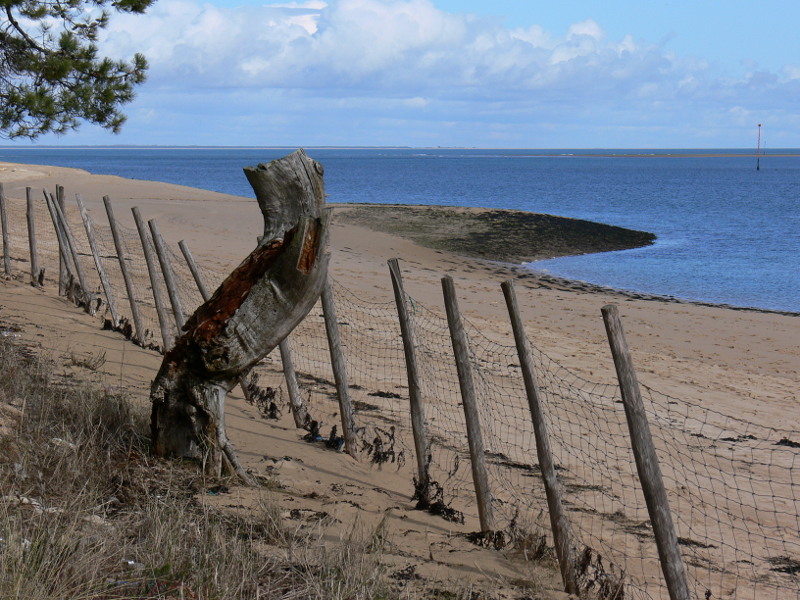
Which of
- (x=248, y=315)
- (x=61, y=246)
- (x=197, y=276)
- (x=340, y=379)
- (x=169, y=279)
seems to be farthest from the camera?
(x=61, y=246)

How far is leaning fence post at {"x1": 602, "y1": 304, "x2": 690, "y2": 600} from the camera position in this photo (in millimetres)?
3945

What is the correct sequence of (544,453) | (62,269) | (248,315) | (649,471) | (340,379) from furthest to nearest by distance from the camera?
(62,269) → (340,379) → (248,315) → (544,453) → (649,471)

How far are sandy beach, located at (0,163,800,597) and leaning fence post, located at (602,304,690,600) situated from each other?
2.44ft

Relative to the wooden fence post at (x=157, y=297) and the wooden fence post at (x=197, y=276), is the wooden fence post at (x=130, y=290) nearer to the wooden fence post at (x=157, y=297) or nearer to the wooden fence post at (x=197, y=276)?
the wooden fence post at (x=157, y=297)

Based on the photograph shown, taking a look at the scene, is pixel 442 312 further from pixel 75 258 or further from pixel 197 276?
pixel 197 276

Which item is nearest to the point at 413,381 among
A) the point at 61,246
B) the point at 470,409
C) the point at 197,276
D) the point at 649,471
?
the point at 470,409

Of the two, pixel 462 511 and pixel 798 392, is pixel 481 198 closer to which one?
pixel 798 392

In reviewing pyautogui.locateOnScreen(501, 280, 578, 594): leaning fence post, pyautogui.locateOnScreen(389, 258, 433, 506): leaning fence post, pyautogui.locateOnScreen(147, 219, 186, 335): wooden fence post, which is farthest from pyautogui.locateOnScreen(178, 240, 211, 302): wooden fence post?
pyautogui.locateOnScreen(501, 280, 578, 594): leaning fence post

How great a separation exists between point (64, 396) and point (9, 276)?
25.5 feet

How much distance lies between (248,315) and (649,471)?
2.50 m

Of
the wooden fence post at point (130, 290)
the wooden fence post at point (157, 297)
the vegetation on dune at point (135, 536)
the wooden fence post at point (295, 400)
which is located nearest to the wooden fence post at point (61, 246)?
the wooden fence post at point (130, 290)

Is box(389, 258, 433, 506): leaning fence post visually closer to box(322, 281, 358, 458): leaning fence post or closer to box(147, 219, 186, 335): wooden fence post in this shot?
box(322, 281, 358, 458): leaning fence post

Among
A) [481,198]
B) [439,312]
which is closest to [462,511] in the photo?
[439,312]

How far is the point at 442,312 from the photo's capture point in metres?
14.7
